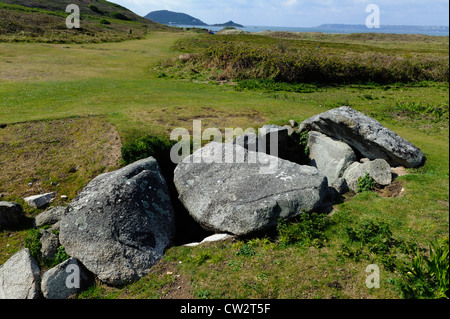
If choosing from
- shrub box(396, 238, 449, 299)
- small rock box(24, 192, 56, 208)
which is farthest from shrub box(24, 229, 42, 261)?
shrub box(396, 238, 449, 299)

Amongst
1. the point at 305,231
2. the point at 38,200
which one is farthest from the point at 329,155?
the point at 38,200

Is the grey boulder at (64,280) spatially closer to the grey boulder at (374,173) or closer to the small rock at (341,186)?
the small rock at (341,186)

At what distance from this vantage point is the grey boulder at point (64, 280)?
784 cm

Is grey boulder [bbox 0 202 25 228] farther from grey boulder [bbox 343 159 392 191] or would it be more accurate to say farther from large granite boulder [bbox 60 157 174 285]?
grey boulder [bbox 343 159 392 191]

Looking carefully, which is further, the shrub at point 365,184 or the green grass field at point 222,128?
the shrub at point 365,184

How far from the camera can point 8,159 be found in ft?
42.4

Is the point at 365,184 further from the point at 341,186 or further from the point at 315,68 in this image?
the point at 315,68

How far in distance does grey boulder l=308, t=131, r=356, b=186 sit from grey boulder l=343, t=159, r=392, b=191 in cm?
95

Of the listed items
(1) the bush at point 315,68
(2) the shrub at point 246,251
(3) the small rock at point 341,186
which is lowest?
(2) the shrub at point 246,251

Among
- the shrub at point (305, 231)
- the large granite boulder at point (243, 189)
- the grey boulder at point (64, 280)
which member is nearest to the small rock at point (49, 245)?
the grey boulder at point (64, 280)

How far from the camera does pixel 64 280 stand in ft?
26.1

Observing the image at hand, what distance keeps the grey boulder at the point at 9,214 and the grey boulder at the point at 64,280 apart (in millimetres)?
3510

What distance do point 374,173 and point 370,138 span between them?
1896 mm

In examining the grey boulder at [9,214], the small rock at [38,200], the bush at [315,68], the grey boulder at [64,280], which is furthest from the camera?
the bush at [315,68]
